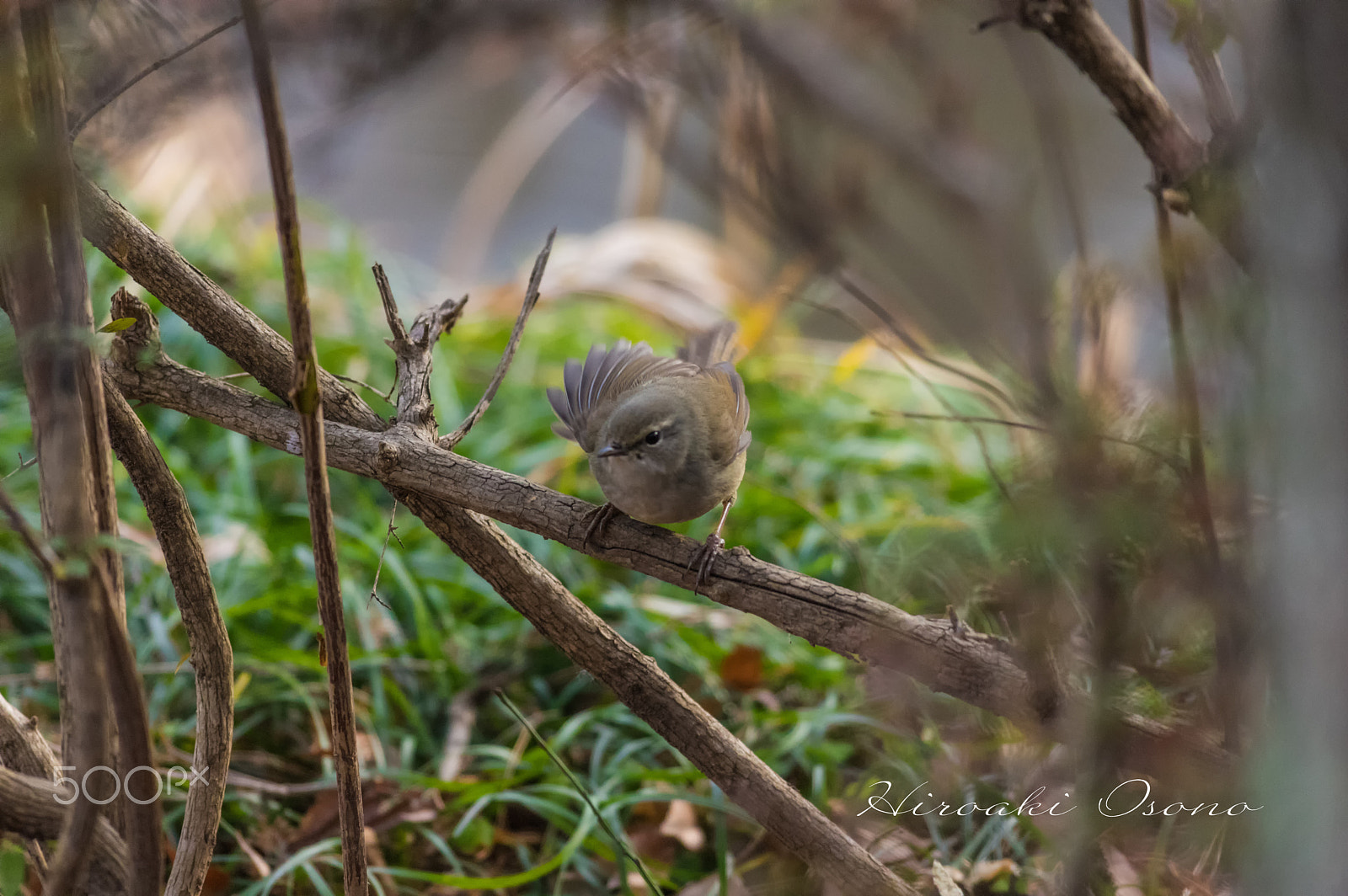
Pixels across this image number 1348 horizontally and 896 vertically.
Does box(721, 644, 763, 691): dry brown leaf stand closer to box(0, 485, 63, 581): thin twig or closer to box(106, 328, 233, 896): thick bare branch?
box(106, 328, 233, 896): thick bare branch

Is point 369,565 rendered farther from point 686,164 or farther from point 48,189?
point 48,189

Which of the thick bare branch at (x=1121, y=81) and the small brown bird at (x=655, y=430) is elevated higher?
the thick bare branch at (x=1121, y=81)

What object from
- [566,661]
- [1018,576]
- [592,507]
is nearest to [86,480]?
[592,507]

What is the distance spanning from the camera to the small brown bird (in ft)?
6.49

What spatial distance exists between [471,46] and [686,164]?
2772 millimetres

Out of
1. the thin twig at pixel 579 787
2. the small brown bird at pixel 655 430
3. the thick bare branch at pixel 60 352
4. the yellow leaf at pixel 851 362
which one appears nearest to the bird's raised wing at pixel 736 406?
the small brown bird at pixel 655 430

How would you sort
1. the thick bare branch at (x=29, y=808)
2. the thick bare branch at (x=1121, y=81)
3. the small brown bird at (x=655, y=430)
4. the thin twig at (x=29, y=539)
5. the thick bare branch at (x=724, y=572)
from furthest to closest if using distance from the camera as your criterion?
the small brown bird at (x=655, y=430), the thick bare branch at (x=1121, y=81), the thick bare branch at (x=724, y=572), the thick bare branch at (x=29, y=808), the thin twig at (x=29, y=539)

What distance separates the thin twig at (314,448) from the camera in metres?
0.99

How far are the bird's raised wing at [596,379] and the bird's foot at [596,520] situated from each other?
14.6 inches

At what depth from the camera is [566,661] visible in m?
3.04

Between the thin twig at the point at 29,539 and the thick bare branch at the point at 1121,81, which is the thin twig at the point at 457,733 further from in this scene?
the thick bare branch at the point at 1121,81

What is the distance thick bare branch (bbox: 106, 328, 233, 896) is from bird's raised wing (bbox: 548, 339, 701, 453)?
89 centimetres

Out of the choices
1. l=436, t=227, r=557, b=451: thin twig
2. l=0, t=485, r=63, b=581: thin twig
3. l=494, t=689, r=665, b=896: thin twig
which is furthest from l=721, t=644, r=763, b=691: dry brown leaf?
l=0, t=485, r=63, b=581: thin twig

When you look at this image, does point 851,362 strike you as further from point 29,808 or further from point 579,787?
point 29,808
